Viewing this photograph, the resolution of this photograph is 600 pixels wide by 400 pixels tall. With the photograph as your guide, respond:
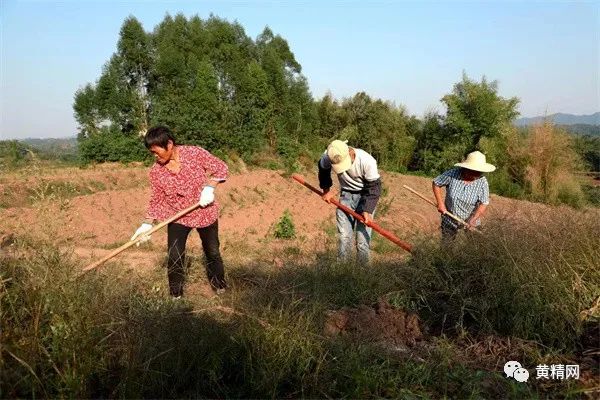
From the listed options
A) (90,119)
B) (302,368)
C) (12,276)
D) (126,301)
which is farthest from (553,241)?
(90,119)

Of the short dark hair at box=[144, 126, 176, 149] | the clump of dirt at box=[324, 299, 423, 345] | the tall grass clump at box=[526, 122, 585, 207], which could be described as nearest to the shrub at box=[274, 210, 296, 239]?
the short dark hair at box=[144, 126, 176, 149]

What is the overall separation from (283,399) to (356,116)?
72.2 feet

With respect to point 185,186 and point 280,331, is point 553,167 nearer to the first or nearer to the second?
point 185,186

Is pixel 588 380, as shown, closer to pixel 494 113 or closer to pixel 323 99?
pixel 494 113

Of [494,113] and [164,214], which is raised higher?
[494,113]

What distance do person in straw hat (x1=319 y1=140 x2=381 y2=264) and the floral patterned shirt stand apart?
0.97m

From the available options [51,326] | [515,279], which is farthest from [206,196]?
[515,279]

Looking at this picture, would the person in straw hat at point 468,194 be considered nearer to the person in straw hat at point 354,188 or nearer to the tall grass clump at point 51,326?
the person in straw hat at point 354,188

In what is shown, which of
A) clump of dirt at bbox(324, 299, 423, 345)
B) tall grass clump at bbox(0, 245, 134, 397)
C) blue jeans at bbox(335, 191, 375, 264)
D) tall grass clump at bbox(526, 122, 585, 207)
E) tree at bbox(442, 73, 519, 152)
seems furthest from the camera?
tree at bbox(442, 73, 519, 152)

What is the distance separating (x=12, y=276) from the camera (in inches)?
90.2

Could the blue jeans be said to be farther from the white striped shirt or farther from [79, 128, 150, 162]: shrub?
[79, 128, 150, 162]: shrub

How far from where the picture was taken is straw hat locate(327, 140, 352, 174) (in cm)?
397

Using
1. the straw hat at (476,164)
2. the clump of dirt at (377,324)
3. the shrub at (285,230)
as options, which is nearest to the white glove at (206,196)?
the clump of dirt at (377,324)

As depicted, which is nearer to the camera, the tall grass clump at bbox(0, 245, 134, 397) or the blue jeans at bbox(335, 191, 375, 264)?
the tall grass clump at bbox(0, 245, 134, 397)
